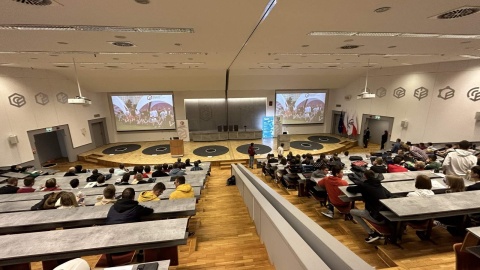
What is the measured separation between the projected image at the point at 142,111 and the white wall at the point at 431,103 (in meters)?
14.1

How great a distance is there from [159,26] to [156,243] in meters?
3.53

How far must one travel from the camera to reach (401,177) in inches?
181

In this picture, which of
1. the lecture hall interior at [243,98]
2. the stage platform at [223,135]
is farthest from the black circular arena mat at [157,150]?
the stage platform at [223,135]

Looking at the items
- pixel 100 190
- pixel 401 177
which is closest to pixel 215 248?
pixel 100 190

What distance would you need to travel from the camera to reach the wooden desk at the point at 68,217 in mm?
2719

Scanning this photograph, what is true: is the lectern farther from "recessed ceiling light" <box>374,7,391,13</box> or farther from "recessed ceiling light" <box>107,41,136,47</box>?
"recessed ceiling light" <box>374,7,391,13</box>

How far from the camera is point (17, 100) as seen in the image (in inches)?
360

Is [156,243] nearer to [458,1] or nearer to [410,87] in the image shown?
[458,1]

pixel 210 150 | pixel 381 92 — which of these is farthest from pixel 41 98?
pixel 381 92

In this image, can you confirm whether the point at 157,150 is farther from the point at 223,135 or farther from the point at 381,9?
the point at 381,9

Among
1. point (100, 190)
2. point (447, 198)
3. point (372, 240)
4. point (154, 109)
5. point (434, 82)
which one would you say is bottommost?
point (372, 240)

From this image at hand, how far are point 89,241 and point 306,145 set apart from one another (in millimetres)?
13217

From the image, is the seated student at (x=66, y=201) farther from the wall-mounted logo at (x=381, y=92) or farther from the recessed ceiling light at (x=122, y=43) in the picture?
the wall-mounted logo at (x=381, y=92)

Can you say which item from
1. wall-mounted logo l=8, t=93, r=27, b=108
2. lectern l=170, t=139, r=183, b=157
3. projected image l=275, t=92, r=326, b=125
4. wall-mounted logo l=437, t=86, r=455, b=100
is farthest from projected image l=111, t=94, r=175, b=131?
wall-mounted logo l=437, t=86, r=455, b=100
